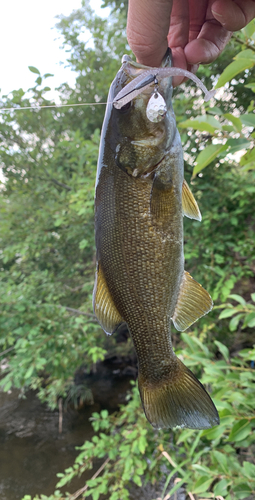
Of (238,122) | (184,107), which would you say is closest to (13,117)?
(184,107)

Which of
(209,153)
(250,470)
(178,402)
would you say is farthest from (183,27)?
(250,470)

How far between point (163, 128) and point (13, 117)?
342cm

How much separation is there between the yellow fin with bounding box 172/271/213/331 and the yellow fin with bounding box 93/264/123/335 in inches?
8.8

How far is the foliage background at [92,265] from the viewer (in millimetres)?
1586

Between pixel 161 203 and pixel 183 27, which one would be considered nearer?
pixel 161 203

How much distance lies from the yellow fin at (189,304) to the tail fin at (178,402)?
146mm

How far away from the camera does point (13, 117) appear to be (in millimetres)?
3646

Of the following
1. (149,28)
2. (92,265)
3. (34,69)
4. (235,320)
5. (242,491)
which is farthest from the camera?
(92,265)

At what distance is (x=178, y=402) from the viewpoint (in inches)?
35.9

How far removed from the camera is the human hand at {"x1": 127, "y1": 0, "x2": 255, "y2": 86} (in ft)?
2.67

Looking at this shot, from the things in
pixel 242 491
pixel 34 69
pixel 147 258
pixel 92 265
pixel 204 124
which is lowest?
pixel 242 491

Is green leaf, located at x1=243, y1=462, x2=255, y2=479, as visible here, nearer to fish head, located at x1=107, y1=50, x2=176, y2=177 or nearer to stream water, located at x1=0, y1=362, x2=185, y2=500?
fish head, located at x1=107, y1=50, x2=176, y2=177

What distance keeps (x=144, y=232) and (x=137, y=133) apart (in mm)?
337

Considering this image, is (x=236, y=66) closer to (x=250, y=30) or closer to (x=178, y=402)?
(x=250, y=30)
